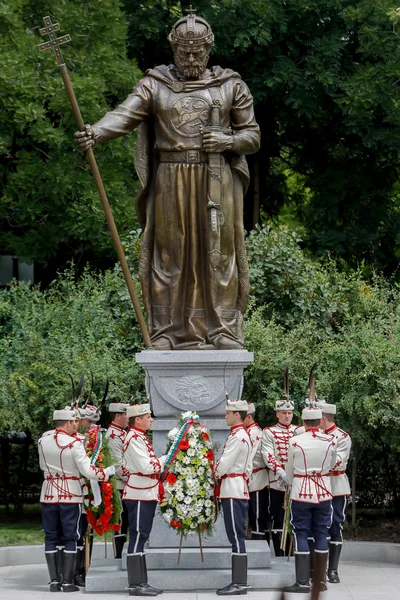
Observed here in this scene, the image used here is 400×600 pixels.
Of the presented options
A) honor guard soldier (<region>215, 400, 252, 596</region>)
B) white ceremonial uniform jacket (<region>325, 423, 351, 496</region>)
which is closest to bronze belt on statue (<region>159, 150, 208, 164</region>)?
honor guard soldier (<region>215, 400, 252, 596</region>)

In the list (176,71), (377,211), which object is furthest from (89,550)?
(377,211)

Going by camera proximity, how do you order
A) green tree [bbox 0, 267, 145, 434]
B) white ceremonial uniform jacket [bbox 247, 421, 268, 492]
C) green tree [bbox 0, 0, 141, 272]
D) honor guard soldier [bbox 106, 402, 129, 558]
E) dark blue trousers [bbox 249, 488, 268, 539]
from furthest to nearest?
green tree [bbox 0, 0, 141, 272], green tree [bbox 0, 267, 145, 434], dark blue trousers [bbox 249, 488, 268, 539], white ceremonial uniform jacket [bbox 247, 421, 268, 492], honor guard soldier [bbox 106, 402, 129, 558]

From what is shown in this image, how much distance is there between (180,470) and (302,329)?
6.82 metres

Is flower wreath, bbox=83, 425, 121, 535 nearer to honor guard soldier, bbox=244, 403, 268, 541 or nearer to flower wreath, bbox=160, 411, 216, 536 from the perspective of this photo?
flower wreath, bbox=160, 411, 216, 536

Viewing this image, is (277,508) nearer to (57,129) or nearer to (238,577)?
(238,577)

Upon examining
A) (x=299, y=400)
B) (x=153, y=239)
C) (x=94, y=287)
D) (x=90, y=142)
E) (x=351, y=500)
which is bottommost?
(x=351, y=500)

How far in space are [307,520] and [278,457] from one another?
150cm

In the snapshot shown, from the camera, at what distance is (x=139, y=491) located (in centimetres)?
1121

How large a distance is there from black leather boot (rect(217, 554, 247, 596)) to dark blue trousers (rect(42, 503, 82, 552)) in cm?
154

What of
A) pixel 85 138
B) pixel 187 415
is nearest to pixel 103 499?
pixel 187 415

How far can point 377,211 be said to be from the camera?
81.3ft

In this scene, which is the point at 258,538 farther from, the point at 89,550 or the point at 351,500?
the point at 351,500

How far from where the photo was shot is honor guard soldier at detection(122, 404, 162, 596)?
11133 mm

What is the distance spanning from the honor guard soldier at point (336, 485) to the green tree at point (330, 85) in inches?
442
